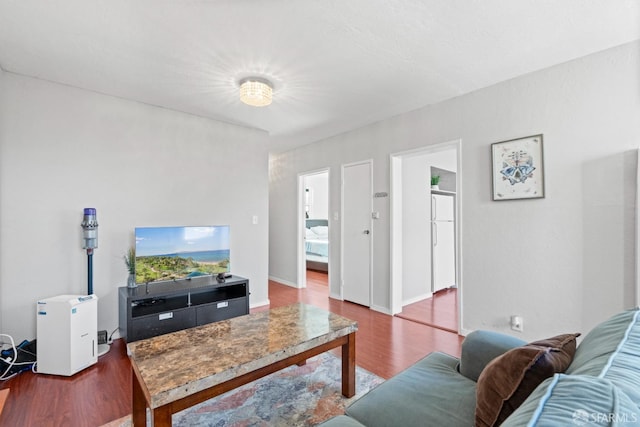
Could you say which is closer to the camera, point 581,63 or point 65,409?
point 65,409

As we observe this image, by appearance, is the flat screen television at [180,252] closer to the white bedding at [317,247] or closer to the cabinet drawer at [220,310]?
the cabinet drawer at [220,310]

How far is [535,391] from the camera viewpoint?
0.69 metres

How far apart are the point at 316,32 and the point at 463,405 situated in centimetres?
232

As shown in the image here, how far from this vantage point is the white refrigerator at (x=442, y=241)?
4.79 meters

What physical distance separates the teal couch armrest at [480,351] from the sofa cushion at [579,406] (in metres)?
0.92

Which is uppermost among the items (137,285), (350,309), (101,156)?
(101,156)

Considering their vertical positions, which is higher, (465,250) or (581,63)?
(581,63)

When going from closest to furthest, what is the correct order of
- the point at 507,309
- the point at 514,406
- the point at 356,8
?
the point at 514,406 → the point at 356,8 → the point at 507,309

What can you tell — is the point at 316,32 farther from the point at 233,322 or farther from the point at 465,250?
the point at 465,250

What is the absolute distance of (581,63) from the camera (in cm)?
239

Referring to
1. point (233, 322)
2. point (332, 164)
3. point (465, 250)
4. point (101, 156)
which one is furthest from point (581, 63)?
point (101, 156)

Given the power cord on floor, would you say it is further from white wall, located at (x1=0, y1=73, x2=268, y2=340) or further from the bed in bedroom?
the bed in bedroom

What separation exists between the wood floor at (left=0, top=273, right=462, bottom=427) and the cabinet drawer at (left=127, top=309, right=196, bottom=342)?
0.24 metres

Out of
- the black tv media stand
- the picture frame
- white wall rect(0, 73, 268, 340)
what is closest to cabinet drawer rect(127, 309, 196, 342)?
the black tv media stand
